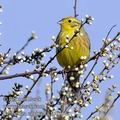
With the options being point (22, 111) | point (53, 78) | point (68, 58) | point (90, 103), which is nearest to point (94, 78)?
point (90, 103)

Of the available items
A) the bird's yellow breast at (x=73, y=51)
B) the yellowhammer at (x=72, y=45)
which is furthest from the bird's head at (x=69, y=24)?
the bird's yellow breast at (x=73, y=51)

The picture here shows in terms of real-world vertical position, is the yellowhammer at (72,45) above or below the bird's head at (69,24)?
below

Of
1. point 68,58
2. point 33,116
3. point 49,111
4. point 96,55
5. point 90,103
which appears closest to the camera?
point 49,111

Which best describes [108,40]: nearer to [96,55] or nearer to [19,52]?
[96,55]

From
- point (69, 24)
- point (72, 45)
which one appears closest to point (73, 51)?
point (72, 45)

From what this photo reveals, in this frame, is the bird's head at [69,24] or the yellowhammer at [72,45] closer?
the yellowhammer at [72,45]

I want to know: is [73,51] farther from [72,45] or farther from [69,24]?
[69,24]

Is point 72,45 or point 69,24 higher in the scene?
point 69,24

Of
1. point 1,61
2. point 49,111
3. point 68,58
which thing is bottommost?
point 49,111

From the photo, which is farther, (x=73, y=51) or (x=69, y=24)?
(x=69, y=24)

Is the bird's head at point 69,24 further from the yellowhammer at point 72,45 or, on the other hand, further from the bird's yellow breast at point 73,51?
the bird's yellow breast at point 73,51

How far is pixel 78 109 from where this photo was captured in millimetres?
3250

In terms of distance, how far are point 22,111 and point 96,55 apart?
0.92m

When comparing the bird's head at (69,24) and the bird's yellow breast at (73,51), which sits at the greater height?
the bird's head at (69,24)
